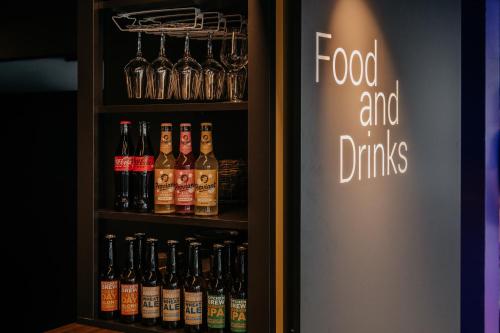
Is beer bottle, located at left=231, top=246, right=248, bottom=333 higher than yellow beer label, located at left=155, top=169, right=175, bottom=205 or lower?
lower

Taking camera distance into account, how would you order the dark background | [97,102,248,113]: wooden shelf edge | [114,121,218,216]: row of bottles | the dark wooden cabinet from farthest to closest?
the dark background
[114,121,218,216]: row of bottles
[97,102,248,113]: wooden shelf edge
the dark wooden cabinet

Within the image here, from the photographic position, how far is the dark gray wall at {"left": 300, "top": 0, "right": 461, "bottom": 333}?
7.06 ft

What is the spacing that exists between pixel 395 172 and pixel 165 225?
1.02 m

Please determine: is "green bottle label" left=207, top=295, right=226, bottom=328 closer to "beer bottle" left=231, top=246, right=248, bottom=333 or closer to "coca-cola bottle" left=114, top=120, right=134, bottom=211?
"beer bottle" left=231, top=246, right=248, bottom=333

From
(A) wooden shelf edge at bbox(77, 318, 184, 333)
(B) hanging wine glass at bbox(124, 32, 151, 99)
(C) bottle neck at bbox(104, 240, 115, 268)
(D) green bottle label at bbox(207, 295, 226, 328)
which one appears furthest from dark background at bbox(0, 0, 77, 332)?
(D) green bottle label at bbox(207, 295, 226, 328)

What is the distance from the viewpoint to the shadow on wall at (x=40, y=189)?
3783mm

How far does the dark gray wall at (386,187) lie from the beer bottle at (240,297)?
0.71 ft

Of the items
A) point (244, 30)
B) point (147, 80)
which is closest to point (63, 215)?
point (147, 80)

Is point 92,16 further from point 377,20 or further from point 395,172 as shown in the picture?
point 395,172

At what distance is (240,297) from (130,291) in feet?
1.53

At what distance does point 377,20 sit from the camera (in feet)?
8.48

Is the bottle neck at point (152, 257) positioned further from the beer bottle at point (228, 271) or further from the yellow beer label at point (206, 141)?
the yellow beer label at point (206, 141)

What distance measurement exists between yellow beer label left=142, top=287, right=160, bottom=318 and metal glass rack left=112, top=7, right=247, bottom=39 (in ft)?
3.24

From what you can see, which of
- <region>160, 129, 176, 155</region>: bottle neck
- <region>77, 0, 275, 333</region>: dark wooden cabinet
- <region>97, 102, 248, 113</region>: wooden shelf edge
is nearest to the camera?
<region>77, 0, 275, 333</region>: dark wooden cabinet
